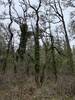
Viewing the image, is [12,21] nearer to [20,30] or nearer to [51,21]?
[20,30]

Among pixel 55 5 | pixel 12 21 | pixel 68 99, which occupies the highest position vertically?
pixel 55 5

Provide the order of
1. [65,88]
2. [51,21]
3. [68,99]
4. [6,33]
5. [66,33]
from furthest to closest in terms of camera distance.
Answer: [6,33] → [51,21] → [66,33] → [65,88] → [68,99]

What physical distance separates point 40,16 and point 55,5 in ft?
10.4

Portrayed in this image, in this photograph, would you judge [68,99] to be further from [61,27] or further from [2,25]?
[2,25]

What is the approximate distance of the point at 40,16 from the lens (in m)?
31.1

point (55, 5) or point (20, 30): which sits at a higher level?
point (55, 5)

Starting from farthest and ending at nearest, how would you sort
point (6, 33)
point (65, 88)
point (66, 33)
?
1. point (6, 33)
2. point (66, 33)
3. point (65, 88)

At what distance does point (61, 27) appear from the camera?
3266cm

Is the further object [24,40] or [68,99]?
[24,40]

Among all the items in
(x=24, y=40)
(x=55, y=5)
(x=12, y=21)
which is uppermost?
(x=55, y=5)

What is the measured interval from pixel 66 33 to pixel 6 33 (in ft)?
34.2

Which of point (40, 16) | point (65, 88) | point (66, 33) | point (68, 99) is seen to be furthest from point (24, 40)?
point (68, 99)

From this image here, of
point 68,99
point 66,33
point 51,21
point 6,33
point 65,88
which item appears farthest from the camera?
point 6,33

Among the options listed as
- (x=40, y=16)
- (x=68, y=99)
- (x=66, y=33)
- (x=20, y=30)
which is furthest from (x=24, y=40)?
(x=68, y=99)
